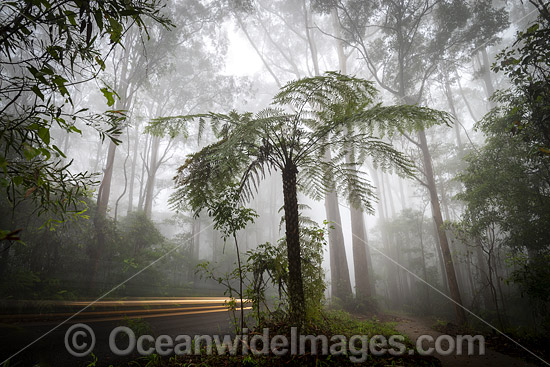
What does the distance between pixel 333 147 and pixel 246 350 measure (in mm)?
3332

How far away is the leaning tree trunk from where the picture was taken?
3.11m

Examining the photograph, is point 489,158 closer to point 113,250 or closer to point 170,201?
point 170,201

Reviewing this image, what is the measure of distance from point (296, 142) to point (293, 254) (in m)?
1.74

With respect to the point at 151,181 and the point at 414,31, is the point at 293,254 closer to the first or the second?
the point at 414,31

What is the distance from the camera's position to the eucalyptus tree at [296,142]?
3291 millimetres

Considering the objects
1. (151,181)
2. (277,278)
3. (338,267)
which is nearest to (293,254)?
(277,278)

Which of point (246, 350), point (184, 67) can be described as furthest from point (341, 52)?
point (246, 350)

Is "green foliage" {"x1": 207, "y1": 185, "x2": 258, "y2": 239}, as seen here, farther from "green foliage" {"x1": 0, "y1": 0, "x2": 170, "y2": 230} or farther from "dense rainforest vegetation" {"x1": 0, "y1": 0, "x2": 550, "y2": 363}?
"green foliage" {"x1": 0, "y1": 0, "x2": 170, "y2": 230}

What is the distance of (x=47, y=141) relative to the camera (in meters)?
1.46

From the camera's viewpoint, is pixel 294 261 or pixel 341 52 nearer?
pixel 294 261

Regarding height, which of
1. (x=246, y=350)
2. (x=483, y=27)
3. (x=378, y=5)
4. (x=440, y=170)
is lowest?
(x=246, y=350)

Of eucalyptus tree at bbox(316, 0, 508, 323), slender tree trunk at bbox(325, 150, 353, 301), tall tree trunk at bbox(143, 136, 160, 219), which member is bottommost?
slender tree trunk at bbox(325, 150, 353, 301)

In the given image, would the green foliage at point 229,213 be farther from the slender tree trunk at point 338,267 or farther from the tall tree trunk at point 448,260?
the slender tree trunk at point 338,267

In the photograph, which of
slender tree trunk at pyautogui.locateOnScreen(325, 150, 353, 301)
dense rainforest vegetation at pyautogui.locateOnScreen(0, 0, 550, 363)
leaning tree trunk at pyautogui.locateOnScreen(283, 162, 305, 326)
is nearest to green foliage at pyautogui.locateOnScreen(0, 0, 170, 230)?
dense rainforest vegetation at pyautogui.locateOnScreen(0, 0, 550, 363)
